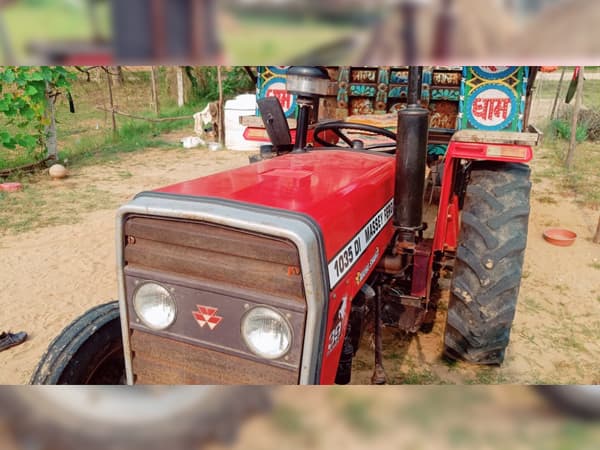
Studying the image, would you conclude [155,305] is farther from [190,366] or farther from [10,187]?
[10,187]

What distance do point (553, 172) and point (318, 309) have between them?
7.71 metres

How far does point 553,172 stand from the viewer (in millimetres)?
8000

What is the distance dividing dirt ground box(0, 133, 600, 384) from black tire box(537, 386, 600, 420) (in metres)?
2.36

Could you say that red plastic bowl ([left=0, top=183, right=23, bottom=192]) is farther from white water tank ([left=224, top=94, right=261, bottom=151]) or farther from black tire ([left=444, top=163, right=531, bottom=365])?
black tire ([left=444, top=163, right=531, bottom=365])

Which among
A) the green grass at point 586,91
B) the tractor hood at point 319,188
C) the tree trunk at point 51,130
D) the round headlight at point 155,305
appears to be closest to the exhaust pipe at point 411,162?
the tractor hood at point 319,188

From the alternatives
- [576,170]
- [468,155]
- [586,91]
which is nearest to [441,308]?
[468,155]

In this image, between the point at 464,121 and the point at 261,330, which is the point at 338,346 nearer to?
the point at 261,330

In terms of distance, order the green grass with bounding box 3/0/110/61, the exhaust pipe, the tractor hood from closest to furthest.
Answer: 1. the green grass with bounding box 3/0/110/61
2. the tractor hood
3. the exhaust pipe

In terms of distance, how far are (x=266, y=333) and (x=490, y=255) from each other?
4.98 feet

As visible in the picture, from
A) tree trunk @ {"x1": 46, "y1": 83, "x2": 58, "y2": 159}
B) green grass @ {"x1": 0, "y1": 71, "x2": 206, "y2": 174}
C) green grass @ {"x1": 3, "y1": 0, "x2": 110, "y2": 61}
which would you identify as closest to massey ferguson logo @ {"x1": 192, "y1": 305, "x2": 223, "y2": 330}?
green grass @ {"x1": 3, "y1": 0, "x2": 110, "y2": 61}

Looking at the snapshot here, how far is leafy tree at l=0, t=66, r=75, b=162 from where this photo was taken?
7.01 metres

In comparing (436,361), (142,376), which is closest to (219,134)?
(436,361)

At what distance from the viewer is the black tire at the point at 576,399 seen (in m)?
0.46

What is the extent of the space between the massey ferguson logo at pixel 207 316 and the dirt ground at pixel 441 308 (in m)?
1.44
